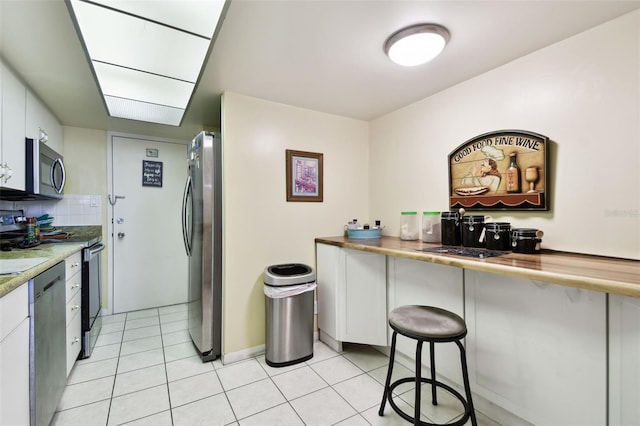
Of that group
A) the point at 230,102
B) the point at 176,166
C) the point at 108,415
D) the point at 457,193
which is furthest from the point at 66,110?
the point at 457,193

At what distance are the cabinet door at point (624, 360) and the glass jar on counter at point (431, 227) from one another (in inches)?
44.8

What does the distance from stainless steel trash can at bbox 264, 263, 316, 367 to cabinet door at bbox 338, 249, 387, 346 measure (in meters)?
0.32

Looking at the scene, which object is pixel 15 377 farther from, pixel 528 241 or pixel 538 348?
pixel 528 241

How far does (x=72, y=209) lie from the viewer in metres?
3.18

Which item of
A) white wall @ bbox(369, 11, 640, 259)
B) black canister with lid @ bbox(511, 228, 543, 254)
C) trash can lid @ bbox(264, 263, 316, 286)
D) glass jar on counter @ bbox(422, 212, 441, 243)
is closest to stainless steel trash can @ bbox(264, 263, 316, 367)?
trash can lid @ bbox(264, 263, 316, 286)

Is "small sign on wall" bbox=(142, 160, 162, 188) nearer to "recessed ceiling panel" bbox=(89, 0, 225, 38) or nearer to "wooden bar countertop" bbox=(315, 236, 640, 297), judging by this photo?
"recessed ceiling panel" bbox=(89, 0, 225, 38)

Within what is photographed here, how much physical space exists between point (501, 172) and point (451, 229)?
0.51 meters

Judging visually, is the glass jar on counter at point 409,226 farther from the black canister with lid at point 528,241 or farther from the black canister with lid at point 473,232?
the black canister with lid at point 528,241

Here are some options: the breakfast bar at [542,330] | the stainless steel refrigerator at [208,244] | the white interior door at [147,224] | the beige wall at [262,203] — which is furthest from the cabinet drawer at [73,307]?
the breakfast bar at [542,330]

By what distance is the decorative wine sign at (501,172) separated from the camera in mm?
1740

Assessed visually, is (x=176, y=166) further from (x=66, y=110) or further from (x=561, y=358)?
(x=561, y=358)

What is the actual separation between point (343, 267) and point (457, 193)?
108 cm

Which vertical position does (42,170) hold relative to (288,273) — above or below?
above

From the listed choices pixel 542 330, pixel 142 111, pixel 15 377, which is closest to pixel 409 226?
pixel 542 330
